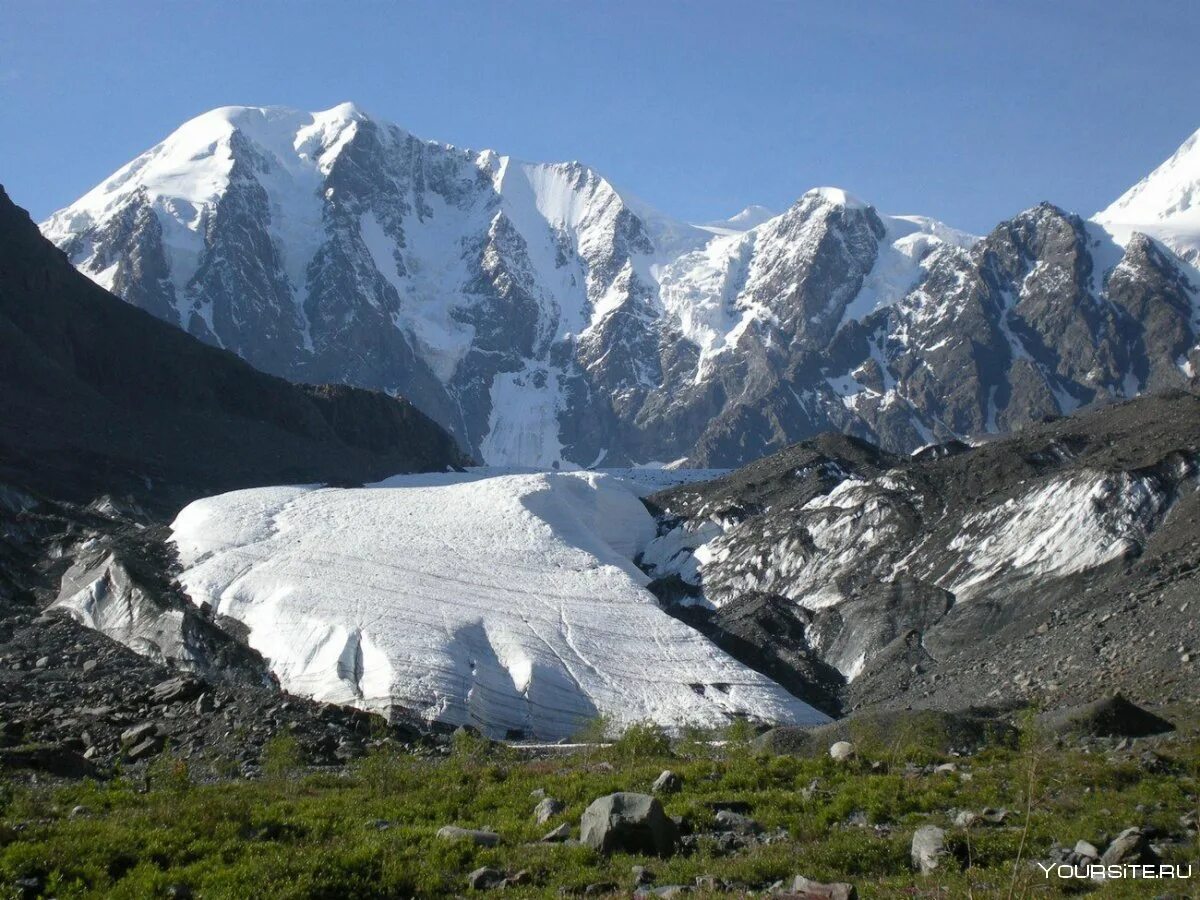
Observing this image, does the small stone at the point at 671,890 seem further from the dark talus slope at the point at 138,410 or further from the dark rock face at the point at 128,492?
the dark talus slope at the point at 138,410

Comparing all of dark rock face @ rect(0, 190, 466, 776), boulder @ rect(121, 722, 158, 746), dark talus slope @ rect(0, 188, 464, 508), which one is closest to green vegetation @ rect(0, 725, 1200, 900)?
boulder @ rect(121, 722, 158, 746)

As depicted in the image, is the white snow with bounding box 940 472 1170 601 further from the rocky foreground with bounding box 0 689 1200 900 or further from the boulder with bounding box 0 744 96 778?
the boulder with bounding box 0 744 96 778

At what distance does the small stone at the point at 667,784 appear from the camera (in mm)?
22797

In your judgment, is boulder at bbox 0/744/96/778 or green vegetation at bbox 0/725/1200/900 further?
boulder at bbox 0/744/96/778

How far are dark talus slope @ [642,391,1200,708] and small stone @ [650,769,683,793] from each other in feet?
67.9

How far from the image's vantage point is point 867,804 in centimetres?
2062

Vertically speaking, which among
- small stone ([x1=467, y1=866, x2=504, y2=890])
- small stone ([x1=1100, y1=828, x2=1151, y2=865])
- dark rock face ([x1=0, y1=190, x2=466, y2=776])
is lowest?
small stone ([x1=1100, y1=828, x2=1151, y2=865])

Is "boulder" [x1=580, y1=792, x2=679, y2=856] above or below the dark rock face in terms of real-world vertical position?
below

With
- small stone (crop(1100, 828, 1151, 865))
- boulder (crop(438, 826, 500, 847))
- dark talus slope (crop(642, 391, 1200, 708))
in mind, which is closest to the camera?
small stone (crop(1100, 828, 1151, 865))

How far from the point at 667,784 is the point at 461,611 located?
106ft

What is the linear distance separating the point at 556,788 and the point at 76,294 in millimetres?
134781

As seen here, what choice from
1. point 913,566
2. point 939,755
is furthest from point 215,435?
point 939,755

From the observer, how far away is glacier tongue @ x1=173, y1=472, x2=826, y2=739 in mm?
47469

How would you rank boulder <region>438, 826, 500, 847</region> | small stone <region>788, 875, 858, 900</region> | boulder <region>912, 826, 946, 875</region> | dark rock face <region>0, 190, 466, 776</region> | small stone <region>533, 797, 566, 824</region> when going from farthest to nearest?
dark rock face <region>0, 190, 466, 776</region>
small stone <region>533, 797, 566, 824</region>
boulder <region>438, 826, 500, 847</region>
boulder <region>912, 826, 946, 875</region>
small stone <region>788, 875, 858, 900</region>
